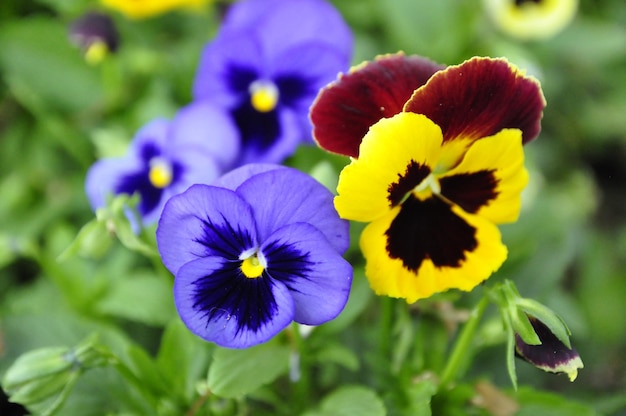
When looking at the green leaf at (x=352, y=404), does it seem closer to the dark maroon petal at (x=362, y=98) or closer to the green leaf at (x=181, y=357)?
the green leaf at (x=181, y=357)

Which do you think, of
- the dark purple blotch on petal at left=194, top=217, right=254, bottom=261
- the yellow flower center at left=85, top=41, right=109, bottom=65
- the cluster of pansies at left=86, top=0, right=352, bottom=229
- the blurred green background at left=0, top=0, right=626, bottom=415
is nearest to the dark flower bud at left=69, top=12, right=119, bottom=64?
the yellow flower center at left=85, top=41, right=109, bottom=65

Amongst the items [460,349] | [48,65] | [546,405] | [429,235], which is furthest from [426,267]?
[48,65]

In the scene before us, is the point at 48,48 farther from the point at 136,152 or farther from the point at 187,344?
the point at 187,344

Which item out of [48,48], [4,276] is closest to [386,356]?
[4,276]

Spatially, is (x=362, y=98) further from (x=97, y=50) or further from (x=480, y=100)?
(x=97, y=50)

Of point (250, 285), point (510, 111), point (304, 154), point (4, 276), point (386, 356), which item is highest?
point (510, 111)

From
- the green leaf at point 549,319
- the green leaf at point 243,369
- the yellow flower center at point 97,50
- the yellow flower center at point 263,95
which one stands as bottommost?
the green leaf at point 243,369

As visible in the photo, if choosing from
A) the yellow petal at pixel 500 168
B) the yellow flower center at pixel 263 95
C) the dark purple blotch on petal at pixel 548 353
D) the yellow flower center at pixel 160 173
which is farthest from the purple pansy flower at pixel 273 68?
the dark purple blotch on petal at pixel 548 353

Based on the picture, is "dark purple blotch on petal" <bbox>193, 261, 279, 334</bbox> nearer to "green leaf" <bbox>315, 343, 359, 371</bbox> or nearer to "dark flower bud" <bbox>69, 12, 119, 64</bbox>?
"green leaf" <bbox>315, 343, 359, 371</bbox>
